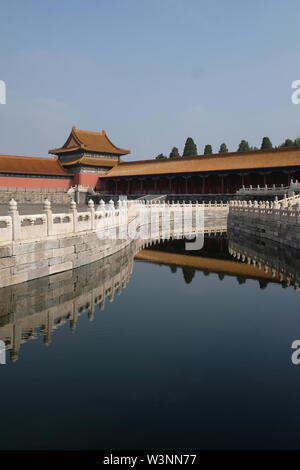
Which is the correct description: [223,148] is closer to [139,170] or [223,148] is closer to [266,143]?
[266,143]

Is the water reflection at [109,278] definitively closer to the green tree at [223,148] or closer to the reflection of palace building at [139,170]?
the reflection of palace building at [139,170]

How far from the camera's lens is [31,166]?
46125mm

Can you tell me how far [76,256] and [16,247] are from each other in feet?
10.9

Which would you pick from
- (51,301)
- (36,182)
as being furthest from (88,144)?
(51,301)

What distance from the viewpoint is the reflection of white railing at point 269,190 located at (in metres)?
31.6

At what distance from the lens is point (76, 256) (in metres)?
13.5

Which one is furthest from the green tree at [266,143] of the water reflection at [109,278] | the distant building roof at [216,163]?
the water reflection at [109,278]

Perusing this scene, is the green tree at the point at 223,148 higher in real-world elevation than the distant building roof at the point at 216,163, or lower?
higher

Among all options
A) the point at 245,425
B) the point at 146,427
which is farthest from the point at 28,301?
the point at 245,425

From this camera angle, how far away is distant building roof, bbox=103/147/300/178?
37.0 m

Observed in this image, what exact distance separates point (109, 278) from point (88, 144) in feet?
139

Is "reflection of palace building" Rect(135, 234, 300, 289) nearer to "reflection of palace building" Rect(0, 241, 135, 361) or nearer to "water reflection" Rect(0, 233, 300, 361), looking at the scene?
"water reflection" Rect(0, 233, 300, 361)

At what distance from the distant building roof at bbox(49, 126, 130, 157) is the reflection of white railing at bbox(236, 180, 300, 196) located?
22.2 meters
